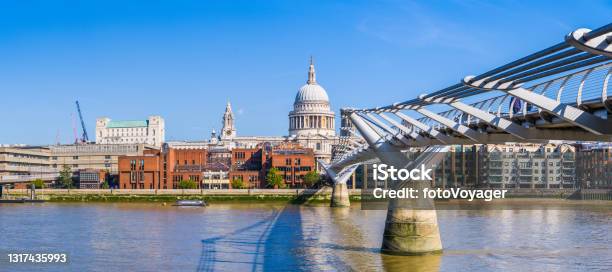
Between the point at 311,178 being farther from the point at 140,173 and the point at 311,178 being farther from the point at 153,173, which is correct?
the point at 140,173

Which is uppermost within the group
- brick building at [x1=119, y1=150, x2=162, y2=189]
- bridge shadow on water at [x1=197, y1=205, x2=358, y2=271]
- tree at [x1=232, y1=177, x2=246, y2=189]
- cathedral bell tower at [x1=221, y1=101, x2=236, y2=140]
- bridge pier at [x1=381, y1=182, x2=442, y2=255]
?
cathedral bell tower at [x1=221, y1=101, x2=236, y2=140]

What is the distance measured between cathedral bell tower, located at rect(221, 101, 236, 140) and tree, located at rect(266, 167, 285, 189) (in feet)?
255

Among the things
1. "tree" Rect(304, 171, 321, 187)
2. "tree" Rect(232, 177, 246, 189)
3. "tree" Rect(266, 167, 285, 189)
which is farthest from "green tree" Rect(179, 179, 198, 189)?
"tree" Rect(304, 171, 321, 187)

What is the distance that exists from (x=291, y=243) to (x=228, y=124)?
462 feet

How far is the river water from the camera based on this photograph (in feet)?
86.5

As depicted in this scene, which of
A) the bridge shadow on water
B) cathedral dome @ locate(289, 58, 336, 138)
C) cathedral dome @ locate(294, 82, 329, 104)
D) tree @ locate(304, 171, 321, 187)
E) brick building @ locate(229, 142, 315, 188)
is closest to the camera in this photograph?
the bridge shadow on water

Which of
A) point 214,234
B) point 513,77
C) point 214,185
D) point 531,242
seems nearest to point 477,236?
point 531,242

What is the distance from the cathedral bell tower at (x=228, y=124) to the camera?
170m

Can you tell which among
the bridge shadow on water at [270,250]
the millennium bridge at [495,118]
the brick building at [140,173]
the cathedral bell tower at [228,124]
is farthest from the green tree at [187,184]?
the cathedral bell tower at [228,124]

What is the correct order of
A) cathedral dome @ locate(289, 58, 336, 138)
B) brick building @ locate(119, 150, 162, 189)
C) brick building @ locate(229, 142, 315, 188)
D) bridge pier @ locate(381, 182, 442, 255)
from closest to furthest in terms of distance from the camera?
bridge pier @ locate(381, 182, 442, 255)
brick building @ locate(119, 150, 162, 189)
brick building @ locate(229, 142, 315, 188)
cathedral dome @ locate(289, 58, 336, 138)

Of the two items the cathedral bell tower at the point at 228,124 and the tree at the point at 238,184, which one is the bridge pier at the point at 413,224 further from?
the cathedral bell tower at the point at 228,124

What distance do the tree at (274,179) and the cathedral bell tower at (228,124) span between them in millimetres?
77791

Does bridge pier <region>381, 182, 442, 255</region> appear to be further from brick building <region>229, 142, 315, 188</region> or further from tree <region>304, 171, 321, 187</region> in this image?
brick building <region>229, 142, 315, 188</region>

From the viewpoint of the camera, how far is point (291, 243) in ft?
111
